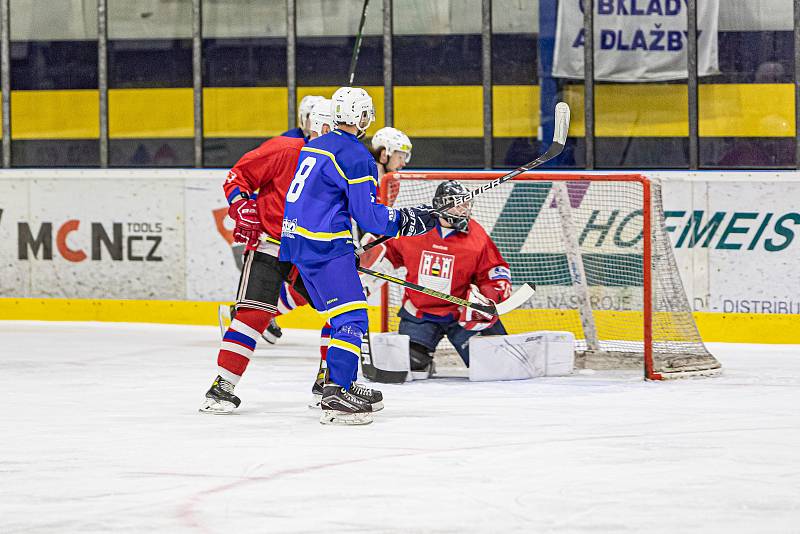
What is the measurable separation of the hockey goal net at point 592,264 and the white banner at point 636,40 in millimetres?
1299

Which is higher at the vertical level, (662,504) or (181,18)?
(181,18)

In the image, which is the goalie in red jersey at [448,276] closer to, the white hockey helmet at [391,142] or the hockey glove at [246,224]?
the white hockey helmet at [391,142]

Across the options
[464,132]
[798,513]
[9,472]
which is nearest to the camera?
[798,513]

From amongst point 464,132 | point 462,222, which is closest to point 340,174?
point 462,222

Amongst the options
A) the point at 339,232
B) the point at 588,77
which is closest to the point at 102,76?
the point at 588,77

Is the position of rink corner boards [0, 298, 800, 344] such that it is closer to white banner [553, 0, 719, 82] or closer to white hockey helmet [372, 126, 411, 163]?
white hockey helmet [372, 126, 411, 163]

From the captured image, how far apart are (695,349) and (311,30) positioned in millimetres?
4110

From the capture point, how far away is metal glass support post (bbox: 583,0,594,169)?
9156mm

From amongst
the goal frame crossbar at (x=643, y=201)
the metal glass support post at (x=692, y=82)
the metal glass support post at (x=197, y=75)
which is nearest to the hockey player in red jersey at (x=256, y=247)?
the goal frame crossbar at (x=643, y=201)

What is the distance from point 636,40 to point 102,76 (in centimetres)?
379

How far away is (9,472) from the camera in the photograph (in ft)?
14.2

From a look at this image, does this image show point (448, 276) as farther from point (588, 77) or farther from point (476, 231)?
point (588, 77)

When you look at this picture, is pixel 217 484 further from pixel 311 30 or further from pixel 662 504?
pixel 311 30

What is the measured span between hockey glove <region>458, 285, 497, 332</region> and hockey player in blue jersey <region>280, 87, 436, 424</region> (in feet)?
3.86
